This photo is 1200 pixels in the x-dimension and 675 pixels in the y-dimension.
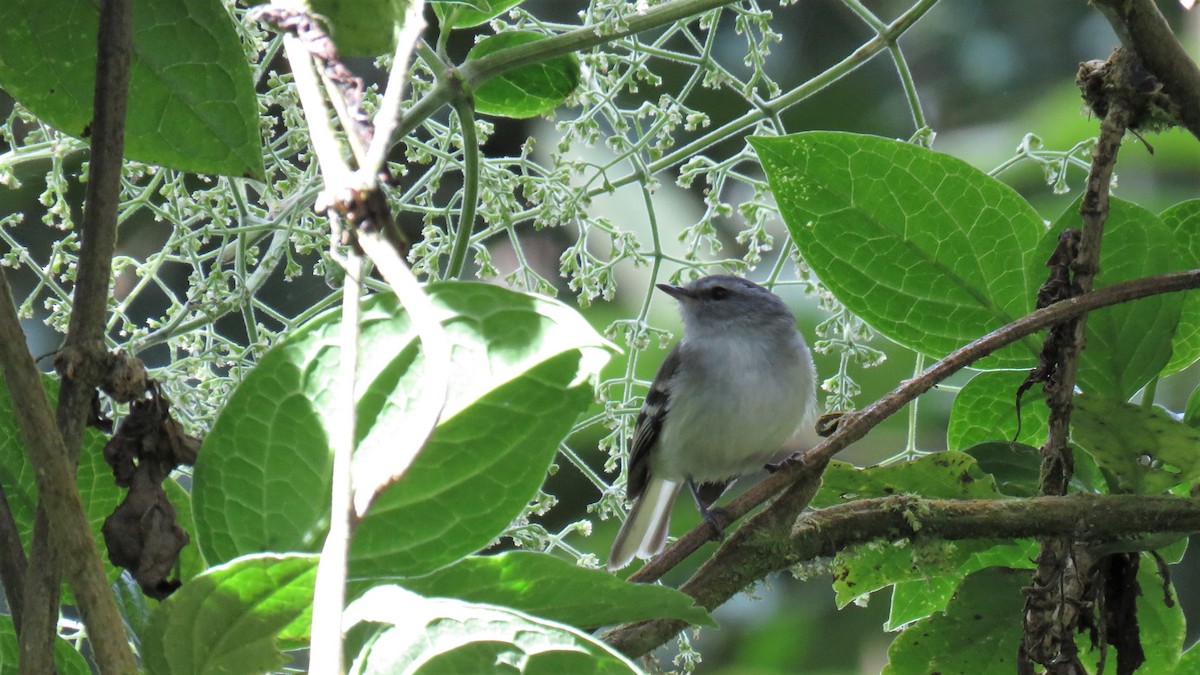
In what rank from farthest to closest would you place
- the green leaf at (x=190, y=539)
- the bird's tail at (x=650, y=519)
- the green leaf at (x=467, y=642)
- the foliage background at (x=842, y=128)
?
the foliage background at (x=842, y=128) → the bird's tail at (x=650, y=519) → the green leaf at (x=190, y=539) → the green leaf at (x=467, y=642)

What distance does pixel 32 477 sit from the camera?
86 centimetres

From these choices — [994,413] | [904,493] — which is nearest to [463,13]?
[904,493]

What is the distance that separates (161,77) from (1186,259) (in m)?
0.99

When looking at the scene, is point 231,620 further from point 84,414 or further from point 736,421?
point 736,421

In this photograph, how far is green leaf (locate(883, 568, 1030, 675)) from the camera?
3.67 ft

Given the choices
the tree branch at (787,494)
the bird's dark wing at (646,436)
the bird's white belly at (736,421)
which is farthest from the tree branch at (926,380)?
the bird's dark wing at (646,436)

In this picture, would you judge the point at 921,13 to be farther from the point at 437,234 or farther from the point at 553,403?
the point at 553,403

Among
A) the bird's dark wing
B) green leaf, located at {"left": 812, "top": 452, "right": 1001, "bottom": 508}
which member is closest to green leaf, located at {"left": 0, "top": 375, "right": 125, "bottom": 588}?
green leaf, located at {"left": 812, "top": 452, "right": 1001, "bottom": 508}

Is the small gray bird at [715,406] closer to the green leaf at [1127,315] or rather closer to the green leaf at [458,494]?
the green leaf at [1127,315]

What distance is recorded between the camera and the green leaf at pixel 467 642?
57 centimetres

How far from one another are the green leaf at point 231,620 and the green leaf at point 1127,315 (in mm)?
808

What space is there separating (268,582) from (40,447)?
153 mm

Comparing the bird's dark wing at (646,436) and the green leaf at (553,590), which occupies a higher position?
the bird's dark wing at (646,436)

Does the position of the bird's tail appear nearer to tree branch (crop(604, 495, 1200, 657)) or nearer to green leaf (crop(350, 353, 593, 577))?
tree branch (crop(604, 495, 1200, 657))
